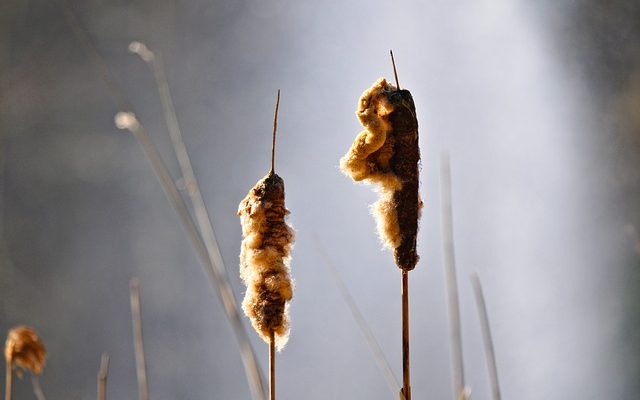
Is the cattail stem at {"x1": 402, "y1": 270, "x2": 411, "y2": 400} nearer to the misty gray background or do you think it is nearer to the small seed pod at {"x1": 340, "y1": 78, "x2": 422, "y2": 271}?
the small seed pod at {"x1": 340, "y1": 78, "x2": 422, "y2": 271}

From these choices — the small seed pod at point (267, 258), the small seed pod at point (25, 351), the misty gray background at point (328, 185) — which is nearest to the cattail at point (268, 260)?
the small seed pod at point (267, 258)

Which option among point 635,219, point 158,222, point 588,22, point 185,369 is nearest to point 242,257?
point 635,219

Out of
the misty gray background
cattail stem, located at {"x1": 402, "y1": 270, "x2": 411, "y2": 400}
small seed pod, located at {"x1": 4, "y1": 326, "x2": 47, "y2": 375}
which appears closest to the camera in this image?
cattail stem, located at {"x1": 402, "y1": 270, "x2": 411, "y2": 400}

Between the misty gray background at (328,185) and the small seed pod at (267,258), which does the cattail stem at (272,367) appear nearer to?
the small seed pod at (267,258)

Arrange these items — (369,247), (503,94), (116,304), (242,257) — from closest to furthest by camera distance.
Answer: (242,257) < (503,94) < (369,247) < (116,304)

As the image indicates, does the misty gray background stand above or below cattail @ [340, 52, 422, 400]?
above

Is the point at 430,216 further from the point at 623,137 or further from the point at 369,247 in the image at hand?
the point at 623,137

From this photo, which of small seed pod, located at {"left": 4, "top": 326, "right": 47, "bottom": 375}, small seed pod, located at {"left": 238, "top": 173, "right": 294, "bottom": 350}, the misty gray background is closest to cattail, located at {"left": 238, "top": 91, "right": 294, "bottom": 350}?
small seed pod, located at {"left": 238, "top": 173, "right": 294, "bottom": 350}
